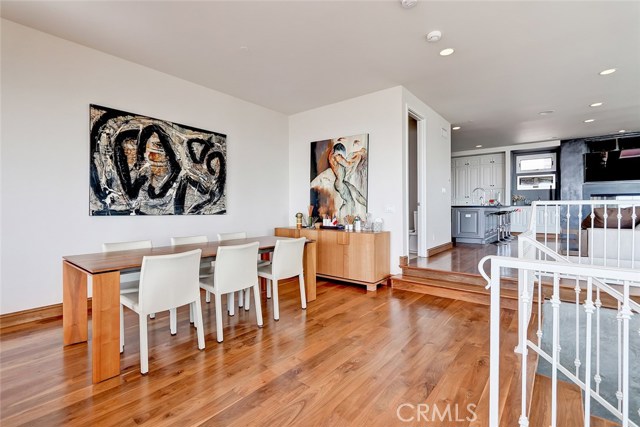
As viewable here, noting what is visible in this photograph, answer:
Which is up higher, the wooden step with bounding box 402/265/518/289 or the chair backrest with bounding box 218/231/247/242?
the chair backrest with bounding box 218/231/247/242

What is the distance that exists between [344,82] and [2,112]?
369 cm

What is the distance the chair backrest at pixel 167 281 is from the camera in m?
2.12

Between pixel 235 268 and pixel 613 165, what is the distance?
943 centimetres

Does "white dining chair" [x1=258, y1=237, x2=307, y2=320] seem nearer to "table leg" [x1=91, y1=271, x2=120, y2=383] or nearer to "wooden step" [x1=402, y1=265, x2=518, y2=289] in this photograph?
"table leg" [x1=91, y1=271, x2=120, y2=383]

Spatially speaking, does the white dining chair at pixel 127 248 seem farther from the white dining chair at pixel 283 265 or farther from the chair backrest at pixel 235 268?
the white dining chair at pixel 283 265

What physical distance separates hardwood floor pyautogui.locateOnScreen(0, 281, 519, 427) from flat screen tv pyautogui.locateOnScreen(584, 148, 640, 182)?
276 inches

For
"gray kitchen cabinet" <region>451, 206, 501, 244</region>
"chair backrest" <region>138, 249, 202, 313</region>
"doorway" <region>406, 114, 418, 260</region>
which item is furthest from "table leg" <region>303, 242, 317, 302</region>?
"gray kitchen cabinet" <region>451, 206, 501, 244</region>

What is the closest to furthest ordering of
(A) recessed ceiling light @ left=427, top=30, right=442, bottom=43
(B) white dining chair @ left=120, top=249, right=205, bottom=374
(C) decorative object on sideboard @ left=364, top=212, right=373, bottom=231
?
(B) white dining chair @ left=120, top=249, right=205, bottom=374 < (A) recessed ceiling light @ left=427, top=30, right=442, bottom=43 < (C) decorative object on sideboard @ left=364, top=212, right=373, bottom=231

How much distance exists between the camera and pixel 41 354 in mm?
2328

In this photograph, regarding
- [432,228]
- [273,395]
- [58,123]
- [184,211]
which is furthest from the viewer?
[432,228]

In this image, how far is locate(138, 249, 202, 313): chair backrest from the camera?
6.97 ft

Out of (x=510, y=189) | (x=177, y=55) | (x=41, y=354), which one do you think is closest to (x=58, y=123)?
(x=177, y=55)

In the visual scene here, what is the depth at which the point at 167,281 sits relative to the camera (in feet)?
7.30

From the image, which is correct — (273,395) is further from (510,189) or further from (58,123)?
(510,189)
